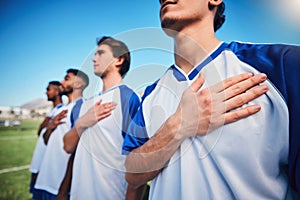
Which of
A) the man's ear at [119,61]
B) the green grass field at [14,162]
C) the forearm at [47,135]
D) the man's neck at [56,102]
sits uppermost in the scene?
the man's ear at [119,61]

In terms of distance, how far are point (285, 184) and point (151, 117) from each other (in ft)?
0.92

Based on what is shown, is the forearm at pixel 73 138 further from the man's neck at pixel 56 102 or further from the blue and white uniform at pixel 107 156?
the man's neck at pixel 56 102

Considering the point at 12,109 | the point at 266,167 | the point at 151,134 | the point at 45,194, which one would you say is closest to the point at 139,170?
the point at 151,134

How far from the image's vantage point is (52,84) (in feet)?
4.40

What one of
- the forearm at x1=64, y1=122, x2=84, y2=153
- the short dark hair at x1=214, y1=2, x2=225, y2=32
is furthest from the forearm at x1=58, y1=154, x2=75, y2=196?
the short dark hair at x1=214, y1=2, x2=225, y2=32

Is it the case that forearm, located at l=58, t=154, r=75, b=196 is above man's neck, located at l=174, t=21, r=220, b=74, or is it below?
below

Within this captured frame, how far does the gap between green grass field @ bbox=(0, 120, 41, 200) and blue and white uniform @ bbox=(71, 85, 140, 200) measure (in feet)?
2.40

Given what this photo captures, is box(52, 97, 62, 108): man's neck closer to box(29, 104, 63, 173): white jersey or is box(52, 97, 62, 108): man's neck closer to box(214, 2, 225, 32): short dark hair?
box(29, 104, 63, 173): white jersey

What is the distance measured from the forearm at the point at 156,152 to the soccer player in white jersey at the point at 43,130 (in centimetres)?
93

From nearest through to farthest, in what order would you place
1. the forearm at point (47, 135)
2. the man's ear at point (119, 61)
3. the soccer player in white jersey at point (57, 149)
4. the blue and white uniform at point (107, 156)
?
the blue and white uniform at point (107, 156), the man's ear at point (119, 61), the soccer player in white jersey at point (57, 149), the forearm at point (47, 135)

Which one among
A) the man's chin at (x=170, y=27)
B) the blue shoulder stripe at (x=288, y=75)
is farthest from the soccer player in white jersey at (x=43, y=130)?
the blue shoulder stripe at (x=288, y=75)

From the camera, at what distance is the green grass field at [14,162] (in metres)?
1.30

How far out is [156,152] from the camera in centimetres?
47

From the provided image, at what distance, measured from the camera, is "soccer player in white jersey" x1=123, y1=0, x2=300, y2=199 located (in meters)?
Answer: 0.41
